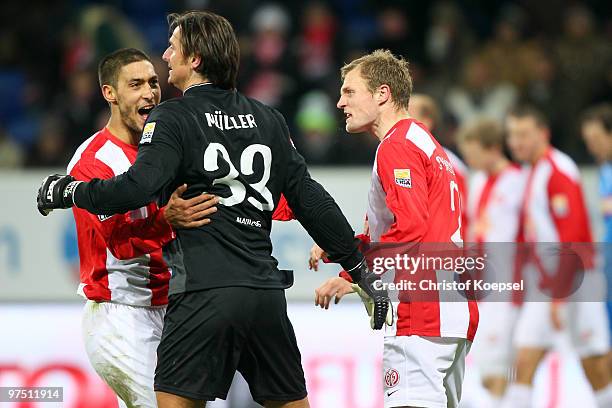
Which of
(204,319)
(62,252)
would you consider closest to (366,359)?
(204,319)

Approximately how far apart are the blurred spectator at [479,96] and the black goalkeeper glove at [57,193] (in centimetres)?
829

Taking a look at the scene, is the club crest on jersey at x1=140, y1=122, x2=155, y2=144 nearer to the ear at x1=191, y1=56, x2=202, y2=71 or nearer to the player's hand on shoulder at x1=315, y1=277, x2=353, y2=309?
the ear at x1=191, y1=56, x2=202, y2=71

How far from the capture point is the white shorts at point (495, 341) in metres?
7.28

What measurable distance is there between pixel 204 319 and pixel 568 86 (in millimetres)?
8901

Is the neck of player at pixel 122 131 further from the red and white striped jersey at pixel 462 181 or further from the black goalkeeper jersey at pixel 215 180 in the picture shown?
the red and white striped jersey at pixel 462 181

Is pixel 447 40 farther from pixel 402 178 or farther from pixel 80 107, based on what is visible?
pixel 402 178

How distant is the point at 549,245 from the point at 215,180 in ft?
9.97

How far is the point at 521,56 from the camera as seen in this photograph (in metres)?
12.8

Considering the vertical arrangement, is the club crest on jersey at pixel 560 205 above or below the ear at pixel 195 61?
below

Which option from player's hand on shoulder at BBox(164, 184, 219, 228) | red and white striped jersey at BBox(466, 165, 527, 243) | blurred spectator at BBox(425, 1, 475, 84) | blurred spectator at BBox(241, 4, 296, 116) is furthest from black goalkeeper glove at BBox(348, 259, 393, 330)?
blurred spectator at BBox(425, 1, 475, 84)

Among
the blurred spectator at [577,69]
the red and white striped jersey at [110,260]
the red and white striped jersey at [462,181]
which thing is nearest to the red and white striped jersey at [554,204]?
the red and white striped jersey at [462,181]

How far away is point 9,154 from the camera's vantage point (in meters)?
12.3

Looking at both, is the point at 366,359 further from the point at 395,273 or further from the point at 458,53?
the point at 458,53

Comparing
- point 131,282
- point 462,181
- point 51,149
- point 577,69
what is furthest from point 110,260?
point 577,69
